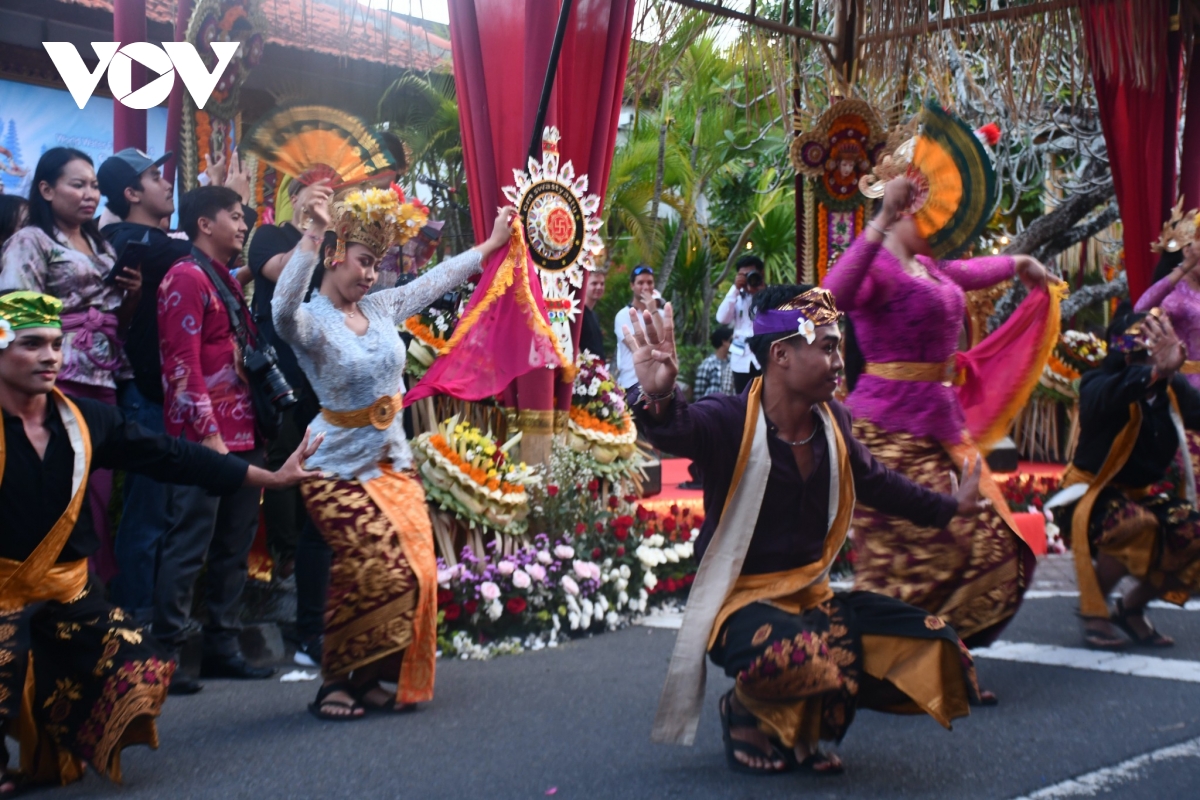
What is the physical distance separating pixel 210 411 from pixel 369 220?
95 centimetres

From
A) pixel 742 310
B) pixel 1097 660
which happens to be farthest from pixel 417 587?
pixel 742 310

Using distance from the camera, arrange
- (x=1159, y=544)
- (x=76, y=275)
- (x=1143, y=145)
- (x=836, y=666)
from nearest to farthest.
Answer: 1. (x=836, y=666)
2. (x=76, y=275)
3. (x=1159, y=544)
4. (x=1143, y=145)

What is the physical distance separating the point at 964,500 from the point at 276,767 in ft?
7.73

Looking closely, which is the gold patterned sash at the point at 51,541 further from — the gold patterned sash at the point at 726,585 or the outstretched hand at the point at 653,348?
the gold patterned sash at the point at 726,585

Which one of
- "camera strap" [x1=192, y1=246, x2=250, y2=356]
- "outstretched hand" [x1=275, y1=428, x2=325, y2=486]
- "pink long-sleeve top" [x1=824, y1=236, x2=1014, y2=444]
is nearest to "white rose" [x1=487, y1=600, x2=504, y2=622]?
"camera strap" [x1=192, y1=246, x2=250, y2=356]

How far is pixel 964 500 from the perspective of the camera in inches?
153

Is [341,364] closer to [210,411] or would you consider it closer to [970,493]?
[210,411]

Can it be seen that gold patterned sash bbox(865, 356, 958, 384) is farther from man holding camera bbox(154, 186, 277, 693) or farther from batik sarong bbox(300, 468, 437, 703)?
man holding camera bbox(154, 186, 277, 693)

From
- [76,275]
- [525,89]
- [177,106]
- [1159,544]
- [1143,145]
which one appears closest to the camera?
[76,275]

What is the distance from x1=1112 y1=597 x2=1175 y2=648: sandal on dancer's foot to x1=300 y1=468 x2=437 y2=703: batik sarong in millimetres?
3179

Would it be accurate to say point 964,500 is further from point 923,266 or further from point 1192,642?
point 1192,642

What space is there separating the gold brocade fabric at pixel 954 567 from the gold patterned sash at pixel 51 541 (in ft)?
8.80

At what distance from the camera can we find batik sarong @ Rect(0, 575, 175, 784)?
345 centimetres

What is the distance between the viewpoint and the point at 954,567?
14.4 ft
